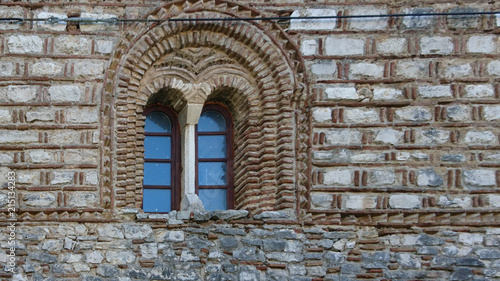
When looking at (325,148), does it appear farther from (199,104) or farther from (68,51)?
(68,51)

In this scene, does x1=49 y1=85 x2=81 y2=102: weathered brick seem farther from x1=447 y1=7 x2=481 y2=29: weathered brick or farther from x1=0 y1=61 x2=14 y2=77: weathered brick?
x1=447 y1=7 x2=481 y2=29: weathered brick

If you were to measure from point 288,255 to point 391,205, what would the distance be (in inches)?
43.5

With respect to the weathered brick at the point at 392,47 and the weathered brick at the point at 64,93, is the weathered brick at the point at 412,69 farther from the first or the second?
the weathered brick at the point at 64,93

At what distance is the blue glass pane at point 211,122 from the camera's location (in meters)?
12.5

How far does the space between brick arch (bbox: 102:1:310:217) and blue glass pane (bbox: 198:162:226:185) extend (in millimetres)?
312

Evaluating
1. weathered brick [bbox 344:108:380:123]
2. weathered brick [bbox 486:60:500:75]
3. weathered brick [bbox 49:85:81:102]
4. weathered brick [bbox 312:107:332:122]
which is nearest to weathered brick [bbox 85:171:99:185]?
weathered brick [bbox 49:85:81:102]

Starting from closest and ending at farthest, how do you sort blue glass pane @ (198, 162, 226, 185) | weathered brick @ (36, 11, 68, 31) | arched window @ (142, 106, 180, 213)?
weathered brick @ (36, 11, 68, 31) < arched window @ (142, 106, 180, 213) < blue glass pane @ (198, 162, 226, 185)

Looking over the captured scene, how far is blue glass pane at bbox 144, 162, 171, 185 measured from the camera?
1234cm

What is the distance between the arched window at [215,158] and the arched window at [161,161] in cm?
24

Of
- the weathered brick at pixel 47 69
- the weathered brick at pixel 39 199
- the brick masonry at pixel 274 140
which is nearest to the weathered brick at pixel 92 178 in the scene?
the brick masonry at pixel 274 140

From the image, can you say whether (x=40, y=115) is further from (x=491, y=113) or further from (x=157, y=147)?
(x=491, y=113)

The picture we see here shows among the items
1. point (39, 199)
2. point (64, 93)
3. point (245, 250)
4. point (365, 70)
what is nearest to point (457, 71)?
point (365, 70)

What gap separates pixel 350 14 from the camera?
1235 cm

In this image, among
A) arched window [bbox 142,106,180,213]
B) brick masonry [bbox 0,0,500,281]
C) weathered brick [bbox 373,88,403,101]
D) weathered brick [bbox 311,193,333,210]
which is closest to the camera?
brick masonry [bbox 0,0,500,281]
